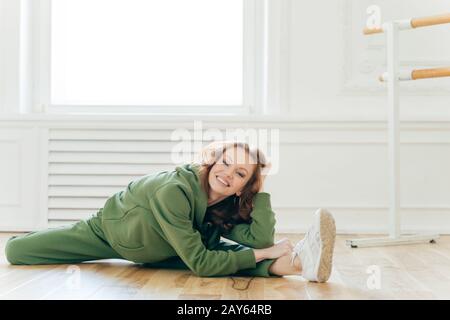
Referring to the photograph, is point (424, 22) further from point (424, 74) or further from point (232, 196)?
point (232, 196)

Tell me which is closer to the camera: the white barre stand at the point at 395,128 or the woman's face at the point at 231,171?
the woman's face at the point at 231,171

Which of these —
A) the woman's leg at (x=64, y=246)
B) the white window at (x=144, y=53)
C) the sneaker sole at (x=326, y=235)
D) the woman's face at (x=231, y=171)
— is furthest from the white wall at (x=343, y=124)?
the sneaker sole at (x=326, y=235)

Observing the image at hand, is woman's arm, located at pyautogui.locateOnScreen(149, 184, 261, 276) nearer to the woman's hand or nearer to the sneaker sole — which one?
the woman's hand

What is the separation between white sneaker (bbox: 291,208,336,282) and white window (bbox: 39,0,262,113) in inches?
77.5

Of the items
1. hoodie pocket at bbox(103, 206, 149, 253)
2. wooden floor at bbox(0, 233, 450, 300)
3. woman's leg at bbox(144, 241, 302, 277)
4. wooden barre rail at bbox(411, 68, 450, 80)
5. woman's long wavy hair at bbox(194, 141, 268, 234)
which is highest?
wooden barre rail at bbox(411, 68, 450, 80)

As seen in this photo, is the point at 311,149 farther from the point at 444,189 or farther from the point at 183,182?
the point at 183,182

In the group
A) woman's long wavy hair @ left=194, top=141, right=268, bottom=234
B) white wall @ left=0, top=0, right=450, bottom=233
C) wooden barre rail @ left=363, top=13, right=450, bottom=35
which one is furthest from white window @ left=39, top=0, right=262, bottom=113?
woman's long wavy hair @ left=194, top=141, right=268, bottom=234

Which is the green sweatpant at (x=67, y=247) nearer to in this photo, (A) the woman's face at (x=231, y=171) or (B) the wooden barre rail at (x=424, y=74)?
(A) the woman's face at (x=231, y=171)

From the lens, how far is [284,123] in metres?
3.44

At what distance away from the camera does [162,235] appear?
6.46 feet

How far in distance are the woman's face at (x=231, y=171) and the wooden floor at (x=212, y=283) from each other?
261 mm

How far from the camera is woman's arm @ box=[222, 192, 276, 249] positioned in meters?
1.99

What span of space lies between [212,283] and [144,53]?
7.20 ft

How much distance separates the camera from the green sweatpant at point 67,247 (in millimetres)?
2143
